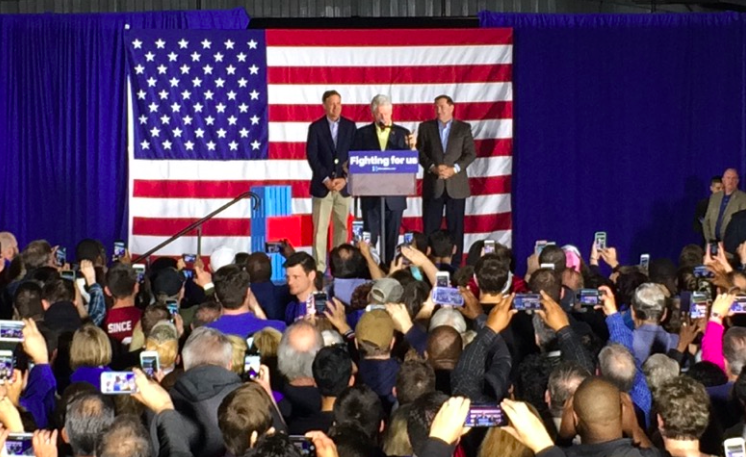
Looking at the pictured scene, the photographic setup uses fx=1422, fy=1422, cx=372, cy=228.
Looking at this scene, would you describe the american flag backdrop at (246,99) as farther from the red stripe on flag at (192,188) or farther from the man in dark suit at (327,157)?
the man in dark suit at (327,157)

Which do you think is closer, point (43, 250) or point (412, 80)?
point (43, 250)

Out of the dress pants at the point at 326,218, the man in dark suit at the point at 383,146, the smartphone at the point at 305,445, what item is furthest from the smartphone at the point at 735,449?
the dress pants at the point at 326,218

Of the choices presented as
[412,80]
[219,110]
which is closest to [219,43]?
[219,110]

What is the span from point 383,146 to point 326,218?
1.04 m

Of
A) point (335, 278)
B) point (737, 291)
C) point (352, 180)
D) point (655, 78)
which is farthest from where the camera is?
point (655, 78)

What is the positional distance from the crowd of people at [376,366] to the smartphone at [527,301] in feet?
0.08

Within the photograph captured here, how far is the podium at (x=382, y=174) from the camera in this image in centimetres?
1087

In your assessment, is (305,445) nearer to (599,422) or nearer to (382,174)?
(599,422)

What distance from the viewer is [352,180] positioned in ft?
35.7

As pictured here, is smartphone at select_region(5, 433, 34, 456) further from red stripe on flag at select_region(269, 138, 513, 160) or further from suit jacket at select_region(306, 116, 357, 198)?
red stripe on flag at select_region(269, 138, 513, 160)

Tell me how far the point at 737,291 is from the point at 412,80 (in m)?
8.02

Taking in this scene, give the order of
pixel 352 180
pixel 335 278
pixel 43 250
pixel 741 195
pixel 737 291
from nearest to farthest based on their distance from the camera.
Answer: pixel 737 291 < pixel 335 278 < pixel 43 250 < pixel 352 180 < pixel 741 195

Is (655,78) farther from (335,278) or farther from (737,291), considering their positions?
(737,291)

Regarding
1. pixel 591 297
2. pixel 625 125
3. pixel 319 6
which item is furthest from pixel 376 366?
pixel 319 6
